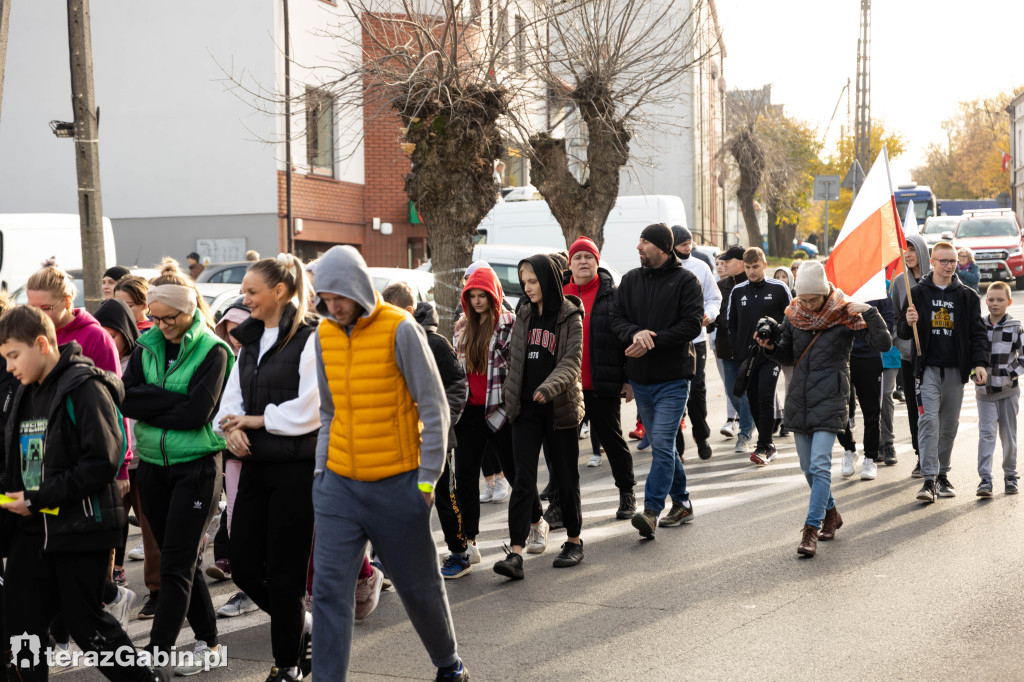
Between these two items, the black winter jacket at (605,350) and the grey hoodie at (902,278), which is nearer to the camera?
the black winter jacket at (605,350)

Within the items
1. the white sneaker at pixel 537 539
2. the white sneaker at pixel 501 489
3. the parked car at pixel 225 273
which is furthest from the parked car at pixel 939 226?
the white sneaker at pixel 537 539

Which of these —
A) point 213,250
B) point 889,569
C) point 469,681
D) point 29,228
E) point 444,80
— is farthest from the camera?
point 213,250

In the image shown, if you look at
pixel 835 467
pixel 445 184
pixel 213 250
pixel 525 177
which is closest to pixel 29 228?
pixel 213 250

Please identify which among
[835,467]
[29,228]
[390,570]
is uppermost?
[29,228]

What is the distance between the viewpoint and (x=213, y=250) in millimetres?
23891

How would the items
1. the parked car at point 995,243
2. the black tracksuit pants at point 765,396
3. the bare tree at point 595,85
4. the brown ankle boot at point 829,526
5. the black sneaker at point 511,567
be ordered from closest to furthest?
the black sneaker at point 511,567, the brown ankle boot at point 829,526, the black tracksuit pants at point 765,396, the bare tree at point 595,85, the parked car at point 995,243

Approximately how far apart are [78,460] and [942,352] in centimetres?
687

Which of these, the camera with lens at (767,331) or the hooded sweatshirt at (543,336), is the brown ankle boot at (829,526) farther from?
the hooded sweatshirt at (543,336)

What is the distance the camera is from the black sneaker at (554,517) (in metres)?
8.33

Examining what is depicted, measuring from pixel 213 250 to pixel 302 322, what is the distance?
1948 centimetres

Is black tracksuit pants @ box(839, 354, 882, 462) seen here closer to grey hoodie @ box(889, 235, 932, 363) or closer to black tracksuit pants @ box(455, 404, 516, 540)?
grey hoodie @ box(889, 235, 932, 363)

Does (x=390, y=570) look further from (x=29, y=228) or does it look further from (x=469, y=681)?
(x=29, y=228)

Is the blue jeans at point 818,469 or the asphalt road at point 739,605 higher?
the blue jeans at point 818,469

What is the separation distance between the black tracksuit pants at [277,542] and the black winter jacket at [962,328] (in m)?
5.90
